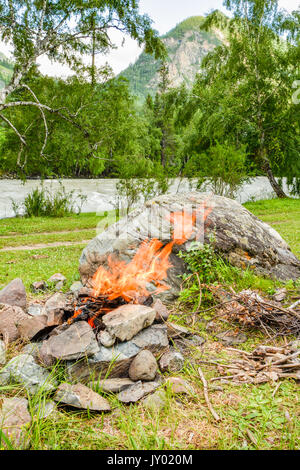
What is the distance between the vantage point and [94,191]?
18.4 metres

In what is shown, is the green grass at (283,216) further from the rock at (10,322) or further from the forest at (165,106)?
the rock at (10,322)

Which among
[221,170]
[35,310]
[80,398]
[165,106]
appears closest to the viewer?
[80,398]

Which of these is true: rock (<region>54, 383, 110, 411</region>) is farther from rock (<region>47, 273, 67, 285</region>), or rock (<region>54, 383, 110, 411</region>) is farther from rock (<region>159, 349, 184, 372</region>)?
rock (<region>47, 273, 67, 285</region>)

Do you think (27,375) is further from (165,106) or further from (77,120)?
(165,106)

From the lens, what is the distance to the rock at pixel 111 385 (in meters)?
2.46

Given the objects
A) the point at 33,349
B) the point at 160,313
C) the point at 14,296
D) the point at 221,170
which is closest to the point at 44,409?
the point at 33,349

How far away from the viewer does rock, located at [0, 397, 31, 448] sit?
6.19 feet

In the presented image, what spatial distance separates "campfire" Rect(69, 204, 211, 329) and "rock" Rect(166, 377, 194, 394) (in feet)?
2.92

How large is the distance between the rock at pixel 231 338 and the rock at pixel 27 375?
1.67 metres

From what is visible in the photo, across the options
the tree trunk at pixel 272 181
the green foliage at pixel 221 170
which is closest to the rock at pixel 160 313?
the green foliage at pixel 221 170

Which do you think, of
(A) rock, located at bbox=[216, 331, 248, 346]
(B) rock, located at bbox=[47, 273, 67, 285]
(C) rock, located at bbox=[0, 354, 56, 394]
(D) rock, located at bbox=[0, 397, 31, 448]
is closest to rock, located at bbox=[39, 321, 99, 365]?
(C) rock, located at bbox=[0, 354, 56, 394]

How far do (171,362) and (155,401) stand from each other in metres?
0.47
